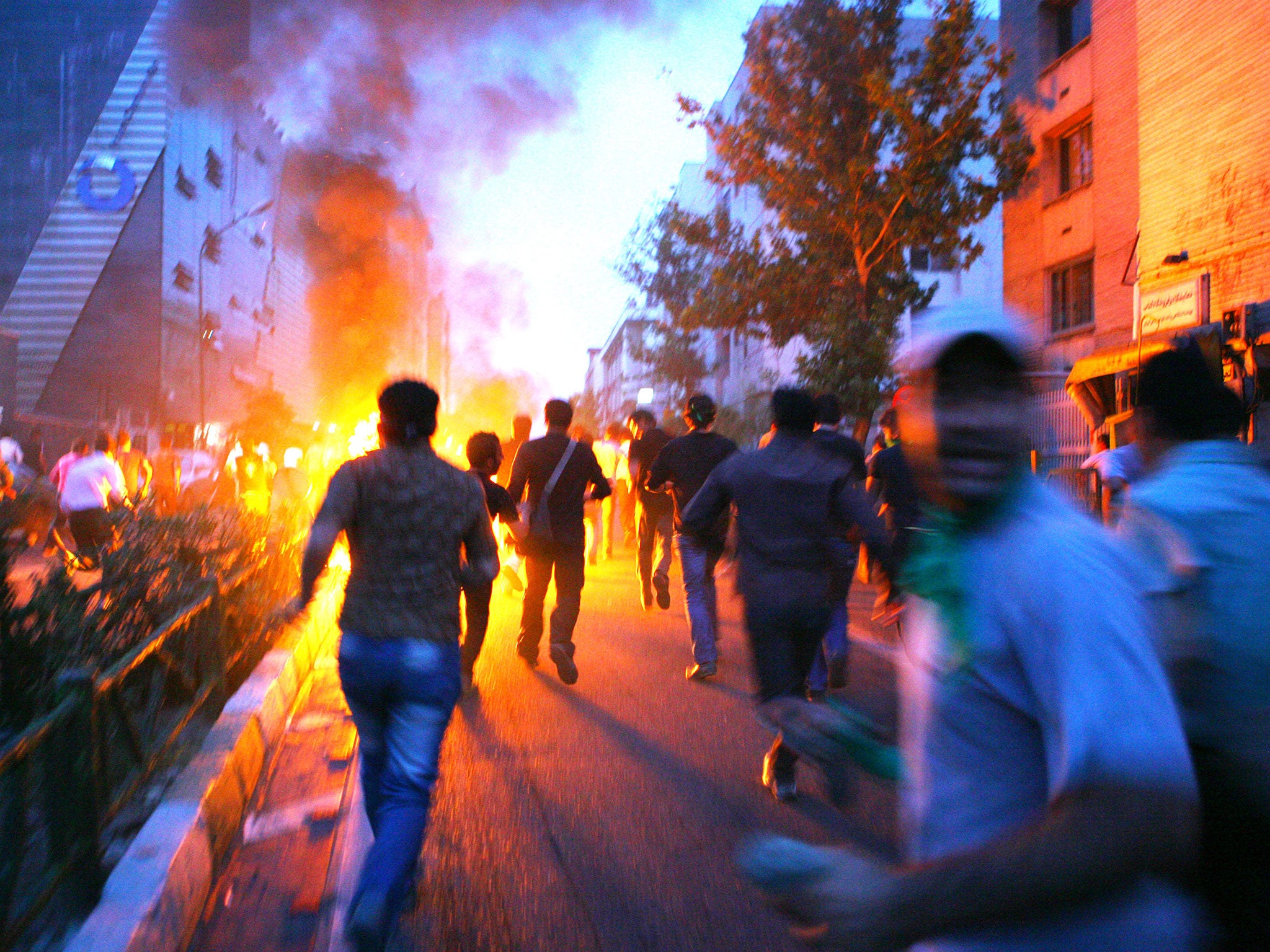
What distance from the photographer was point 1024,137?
18188 mm

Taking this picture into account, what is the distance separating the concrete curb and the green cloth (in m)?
2.55

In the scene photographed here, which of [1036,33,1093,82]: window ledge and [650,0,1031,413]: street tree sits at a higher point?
[1036,33,1093,82]: window ledge

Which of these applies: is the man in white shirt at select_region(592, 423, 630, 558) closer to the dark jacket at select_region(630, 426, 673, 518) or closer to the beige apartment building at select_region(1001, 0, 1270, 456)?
the dark jacket at select_region(630, 426, 673, 518)

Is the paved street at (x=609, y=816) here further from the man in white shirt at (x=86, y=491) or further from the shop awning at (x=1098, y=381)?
the shop awning at (x=1098, y=381)

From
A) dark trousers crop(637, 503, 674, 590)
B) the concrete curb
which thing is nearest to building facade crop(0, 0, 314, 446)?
dark trousers crop(637, 503, 674, 590)

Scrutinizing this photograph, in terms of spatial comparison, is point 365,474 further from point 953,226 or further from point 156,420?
point 156,420

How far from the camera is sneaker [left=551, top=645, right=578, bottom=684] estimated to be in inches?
274

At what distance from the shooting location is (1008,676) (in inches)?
49.1

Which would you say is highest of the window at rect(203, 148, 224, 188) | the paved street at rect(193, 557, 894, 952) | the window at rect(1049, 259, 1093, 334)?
the window at rect(203, 148, 224, 188)

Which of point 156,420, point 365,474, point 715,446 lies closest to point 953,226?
point 715,446

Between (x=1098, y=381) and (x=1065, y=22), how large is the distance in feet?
25.8

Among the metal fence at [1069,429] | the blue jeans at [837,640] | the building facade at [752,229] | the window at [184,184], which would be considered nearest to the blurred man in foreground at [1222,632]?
the blue jeans at [837,640]

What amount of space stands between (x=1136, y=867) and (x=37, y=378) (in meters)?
46.7

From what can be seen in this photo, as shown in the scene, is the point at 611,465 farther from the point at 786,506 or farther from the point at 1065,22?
the point at 1065,22
